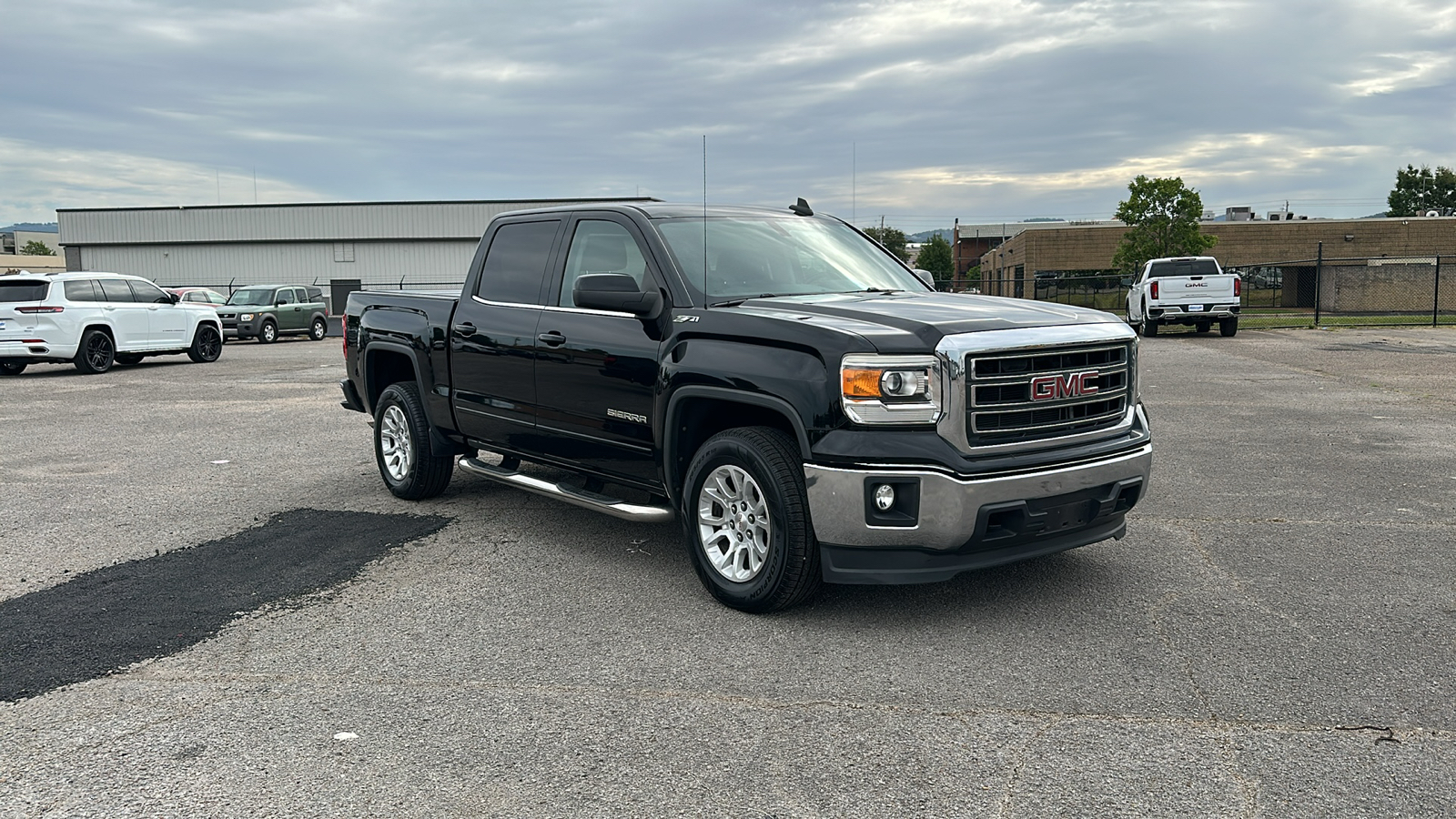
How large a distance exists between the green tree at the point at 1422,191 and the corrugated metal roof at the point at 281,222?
9242 cm

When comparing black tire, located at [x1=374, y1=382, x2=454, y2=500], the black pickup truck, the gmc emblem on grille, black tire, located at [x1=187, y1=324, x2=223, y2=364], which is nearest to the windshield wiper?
the black pickup truck

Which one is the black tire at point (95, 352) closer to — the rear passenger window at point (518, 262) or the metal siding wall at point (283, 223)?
the rear passenger window at point (518, 262)

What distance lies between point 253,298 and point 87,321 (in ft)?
42.4

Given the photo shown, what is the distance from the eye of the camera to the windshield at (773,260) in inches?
224

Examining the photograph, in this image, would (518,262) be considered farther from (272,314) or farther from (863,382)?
(272,314)

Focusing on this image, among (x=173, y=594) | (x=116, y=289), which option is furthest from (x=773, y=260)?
(x=116, y=289)

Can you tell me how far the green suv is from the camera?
99.6 ft

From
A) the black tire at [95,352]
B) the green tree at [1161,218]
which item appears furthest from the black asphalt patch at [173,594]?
the green tree at [1161,218]

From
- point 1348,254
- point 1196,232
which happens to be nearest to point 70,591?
point 1196,232

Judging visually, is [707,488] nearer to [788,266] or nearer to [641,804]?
[788,266]

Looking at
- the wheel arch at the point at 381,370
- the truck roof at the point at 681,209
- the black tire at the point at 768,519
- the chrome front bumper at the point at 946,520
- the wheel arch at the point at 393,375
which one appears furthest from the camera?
the wheel arch at the point at 381,370

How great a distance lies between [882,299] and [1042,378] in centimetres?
102

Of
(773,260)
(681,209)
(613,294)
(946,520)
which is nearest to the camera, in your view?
(946,520)

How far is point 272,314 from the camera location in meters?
31.2
